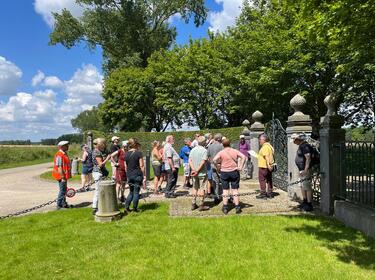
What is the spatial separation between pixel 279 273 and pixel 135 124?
34.7m

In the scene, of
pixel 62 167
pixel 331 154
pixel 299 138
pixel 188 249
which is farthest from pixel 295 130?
pixel 62 167

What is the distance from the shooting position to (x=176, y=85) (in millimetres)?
35719

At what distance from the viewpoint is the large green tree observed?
3616 cm

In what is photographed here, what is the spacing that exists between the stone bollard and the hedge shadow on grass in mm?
3867

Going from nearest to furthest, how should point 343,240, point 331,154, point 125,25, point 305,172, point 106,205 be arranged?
point 343,240
point 331,154
point 106,205
point 305,172
point 125,25

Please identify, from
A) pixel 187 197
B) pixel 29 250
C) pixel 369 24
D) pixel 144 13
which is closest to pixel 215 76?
pixel 144 13

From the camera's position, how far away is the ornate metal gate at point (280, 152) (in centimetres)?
1338

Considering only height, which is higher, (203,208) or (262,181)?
(262,181)

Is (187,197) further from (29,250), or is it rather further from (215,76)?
(215,76)

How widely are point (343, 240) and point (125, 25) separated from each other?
3257 centimetres

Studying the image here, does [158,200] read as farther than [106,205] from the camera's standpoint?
Yes

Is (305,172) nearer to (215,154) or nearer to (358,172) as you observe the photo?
(358,172)

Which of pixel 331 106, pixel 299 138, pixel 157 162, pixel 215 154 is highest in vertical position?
pixel 331 106

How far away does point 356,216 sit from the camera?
25.5 feet
